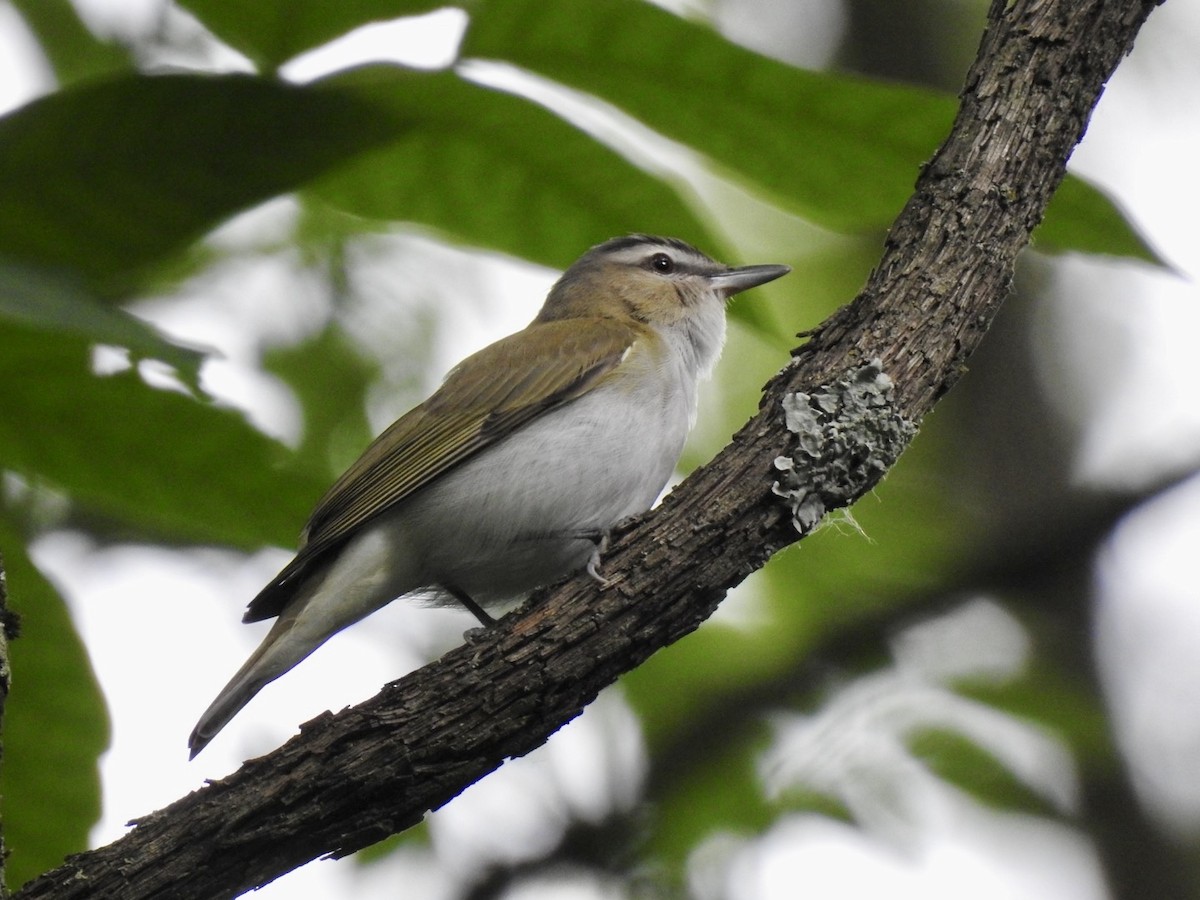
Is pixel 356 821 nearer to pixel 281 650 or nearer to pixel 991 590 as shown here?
pixel 281 650

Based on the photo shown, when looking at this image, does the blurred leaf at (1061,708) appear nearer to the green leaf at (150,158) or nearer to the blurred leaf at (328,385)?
the blurred leaf at (328,385)

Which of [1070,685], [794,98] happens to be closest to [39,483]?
[794,98]

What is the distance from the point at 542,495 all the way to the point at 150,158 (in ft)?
7.44

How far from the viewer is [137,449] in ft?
8.88

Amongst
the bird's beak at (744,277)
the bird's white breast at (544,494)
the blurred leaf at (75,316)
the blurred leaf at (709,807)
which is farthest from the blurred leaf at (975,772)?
the blurred leaf at (75,316)

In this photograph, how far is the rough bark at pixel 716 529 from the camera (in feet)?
8.95

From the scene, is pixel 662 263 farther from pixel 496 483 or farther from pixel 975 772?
pixel 975 772

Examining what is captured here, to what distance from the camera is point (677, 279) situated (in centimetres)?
578

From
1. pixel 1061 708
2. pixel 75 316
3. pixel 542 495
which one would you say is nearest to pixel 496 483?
pixel 542 495

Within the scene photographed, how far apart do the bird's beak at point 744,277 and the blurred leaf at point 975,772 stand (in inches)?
78.1

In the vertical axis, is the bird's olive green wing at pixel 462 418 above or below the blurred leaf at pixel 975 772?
above

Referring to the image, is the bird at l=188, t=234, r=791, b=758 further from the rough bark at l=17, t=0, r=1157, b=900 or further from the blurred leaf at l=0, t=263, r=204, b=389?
the blurred leaf at l=0, t=263, r=204, b=389

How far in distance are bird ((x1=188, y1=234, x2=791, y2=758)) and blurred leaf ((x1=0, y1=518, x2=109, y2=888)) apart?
116 centimetres

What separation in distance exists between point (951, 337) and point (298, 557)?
87.8 inches
